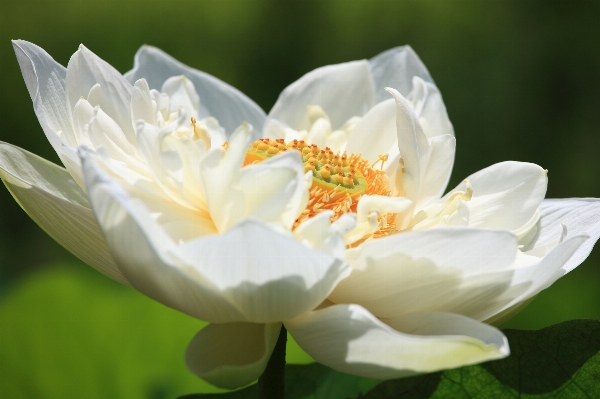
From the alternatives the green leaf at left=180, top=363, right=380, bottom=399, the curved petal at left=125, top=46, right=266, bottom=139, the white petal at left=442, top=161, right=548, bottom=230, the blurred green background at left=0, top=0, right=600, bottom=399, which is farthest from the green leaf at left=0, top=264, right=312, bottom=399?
the blurred green background at left=0, top=0, right=600, bottom=399

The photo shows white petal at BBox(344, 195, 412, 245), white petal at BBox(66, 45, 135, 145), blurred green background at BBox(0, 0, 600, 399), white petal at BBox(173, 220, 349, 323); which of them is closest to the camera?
white petal at BBox(173, 220, 349, 323)

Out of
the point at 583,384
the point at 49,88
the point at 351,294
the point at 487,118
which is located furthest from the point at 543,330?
the point at 487,118

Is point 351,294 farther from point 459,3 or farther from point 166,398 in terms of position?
point 459,3

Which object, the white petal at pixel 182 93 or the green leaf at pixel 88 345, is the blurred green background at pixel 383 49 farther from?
the white petal at pixel 182 93

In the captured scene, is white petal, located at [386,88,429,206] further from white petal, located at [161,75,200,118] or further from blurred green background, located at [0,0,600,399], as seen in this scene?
blurred green background, located at [0,0,600,399]

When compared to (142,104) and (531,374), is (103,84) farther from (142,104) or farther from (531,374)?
(531,374)

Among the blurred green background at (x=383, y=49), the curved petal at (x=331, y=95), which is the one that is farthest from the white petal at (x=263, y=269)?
the blurred green background at (x=383, y=49)
